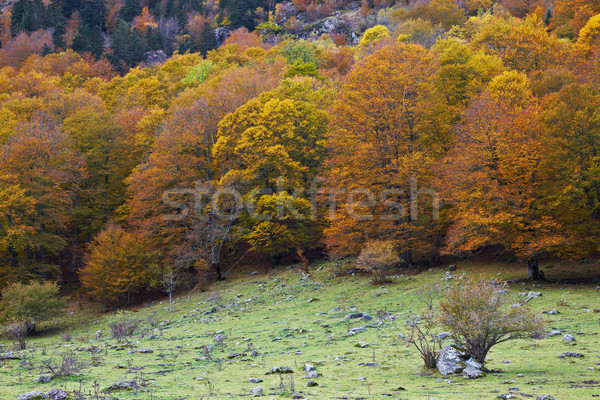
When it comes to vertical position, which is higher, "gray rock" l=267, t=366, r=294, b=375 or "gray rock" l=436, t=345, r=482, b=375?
"gray rock" l=436, t=345, r=482, b=375

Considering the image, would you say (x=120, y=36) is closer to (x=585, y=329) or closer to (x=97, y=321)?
(x=97, y=321)

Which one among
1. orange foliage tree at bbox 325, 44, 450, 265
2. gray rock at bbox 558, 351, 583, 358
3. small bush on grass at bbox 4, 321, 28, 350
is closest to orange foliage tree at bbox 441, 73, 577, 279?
orange foliage tree at bbox 325, 44, 450, 265

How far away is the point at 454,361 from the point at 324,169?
1103 inches

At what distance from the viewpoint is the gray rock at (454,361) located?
11.0 m

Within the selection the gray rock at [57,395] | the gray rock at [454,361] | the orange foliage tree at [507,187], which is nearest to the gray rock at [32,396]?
the gray rock at [57,395]

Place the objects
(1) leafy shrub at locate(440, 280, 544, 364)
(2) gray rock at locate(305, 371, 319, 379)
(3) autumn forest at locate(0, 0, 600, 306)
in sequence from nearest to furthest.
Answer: (1) leafy shrub at locate(440, 280, 544, 364), (2) gray rock at locate(305, 371, 319, 379), (3) autumn forest at locate(0, 0, 600, 306)

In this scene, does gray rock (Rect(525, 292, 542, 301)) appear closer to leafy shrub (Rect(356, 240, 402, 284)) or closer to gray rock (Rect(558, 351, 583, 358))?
leafy shrub (Rect(356, 240, 402, 284))

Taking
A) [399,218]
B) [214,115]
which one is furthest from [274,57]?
[399,218]

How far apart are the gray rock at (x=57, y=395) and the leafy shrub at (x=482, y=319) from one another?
26.8 ft

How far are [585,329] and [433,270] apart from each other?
1540 centimetres

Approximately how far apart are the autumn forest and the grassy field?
395cm

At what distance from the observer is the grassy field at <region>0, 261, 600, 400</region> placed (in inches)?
381

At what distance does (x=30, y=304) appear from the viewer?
31625 millimetres

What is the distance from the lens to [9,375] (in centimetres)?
1202
